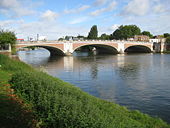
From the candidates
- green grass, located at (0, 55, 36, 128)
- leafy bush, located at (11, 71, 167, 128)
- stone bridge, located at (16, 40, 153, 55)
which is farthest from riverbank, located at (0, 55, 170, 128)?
stone bridge, located at (16, 40, 153, 55)

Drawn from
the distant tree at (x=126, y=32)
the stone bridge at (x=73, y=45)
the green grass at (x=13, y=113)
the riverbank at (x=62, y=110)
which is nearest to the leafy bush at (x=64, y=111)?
the riverbank at (x=62, y=110)

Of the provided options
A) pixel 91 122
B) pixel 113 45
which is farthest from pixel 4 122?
pixel 113 45

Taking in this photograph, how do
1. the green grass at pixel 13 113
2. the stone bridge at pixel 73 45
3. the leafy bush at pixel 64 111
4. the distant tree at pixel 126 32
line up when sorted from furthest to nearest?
the distant tree at pixel 126 32 → the stone bridge at pixel 73 45 → the green grass at pixel 13 113 → the leafy bush at pixel 64 111

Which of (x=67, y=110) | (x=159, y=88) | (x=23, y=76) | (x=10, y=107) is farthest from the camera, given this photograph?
(x=159, y=88)

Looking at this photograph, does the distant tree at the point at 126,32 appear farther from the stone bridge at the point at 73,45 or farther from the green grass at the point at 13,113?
the green grass at the point at 13,113

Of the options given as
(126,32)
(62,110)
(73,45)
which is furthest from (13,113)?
(126,32)

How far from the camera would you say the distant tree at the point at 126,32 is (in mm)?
96644

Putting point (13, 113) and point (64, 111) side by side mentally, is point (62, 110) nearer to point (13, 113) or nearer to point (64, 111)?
point (64, 111)

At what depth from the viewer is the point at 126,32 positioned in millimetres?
96625

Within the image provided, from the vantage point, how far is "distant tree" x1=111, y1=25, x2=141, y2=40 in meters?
96.6

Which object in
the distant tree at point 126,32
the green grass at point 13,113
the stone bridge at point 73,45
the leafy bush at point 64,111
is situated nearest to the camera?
the leafy bush at point 64,111

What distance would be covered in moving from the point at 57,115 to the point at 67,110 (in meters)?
0.30

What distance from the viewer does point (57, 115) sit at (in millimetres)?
4645

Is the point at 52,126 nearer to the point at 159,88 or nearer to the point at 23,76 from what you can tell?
the point at 23,76
